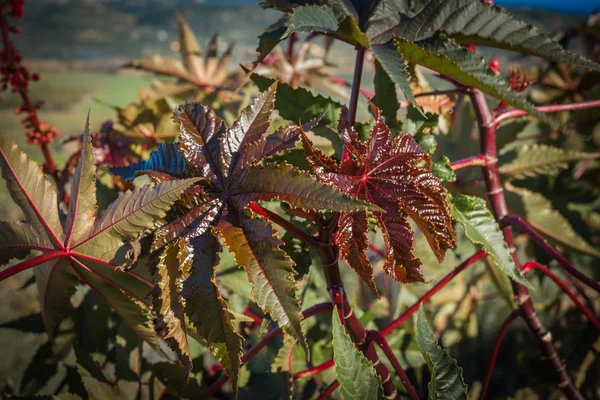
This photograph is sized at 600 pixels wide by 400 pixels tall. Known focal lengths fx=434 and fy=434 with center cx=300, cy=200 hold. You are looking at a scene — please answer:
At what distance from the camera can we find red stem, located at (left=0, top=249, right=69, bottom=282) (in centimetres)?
40

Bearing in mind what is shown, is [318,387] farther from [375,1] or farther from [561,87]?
[561,87]

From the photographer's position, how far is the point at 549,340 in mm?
638

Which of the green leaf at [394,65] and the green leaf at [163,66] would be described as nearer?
the green leaf at [394,65]

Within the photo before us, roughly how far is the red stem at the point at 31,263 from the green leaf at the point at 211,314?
172 mm

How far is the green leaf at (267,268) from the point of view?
337 mm

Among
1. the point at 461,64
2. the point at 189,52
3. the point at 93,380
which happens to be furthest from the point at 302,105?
the point at 189,52

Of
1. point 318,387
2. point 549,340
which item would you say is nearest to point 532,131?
point 549,340

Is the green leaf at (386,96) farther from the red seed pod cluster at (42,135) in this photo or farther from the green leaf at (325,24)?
the red seed pod cluster at (42,135)

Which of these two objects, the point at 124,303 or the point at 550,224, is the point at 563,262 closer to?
the point at 550,224

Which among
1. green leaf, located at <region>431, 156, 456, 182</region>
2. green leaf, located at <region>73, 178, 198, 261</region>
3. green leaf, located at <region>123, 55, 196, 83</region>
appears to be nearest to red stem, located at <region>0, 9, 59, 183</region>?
green leaf, located at <region>123, 55, 196, 83</region>

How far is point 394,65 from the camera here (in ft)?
1.40

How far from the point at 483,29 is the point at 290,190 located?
0.28m

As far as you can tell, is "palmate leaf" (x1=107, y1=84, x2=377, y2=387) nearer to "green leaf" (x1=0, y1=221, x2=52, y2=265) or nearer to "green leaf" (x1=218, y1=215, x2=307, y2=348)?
"green leaf" (x1=218, y1=215, x2=307, y2=348)

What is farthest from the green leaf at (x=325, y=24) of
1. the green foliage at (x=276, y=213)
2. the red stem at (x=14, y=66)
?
the red stem at (x=14, y=66)
